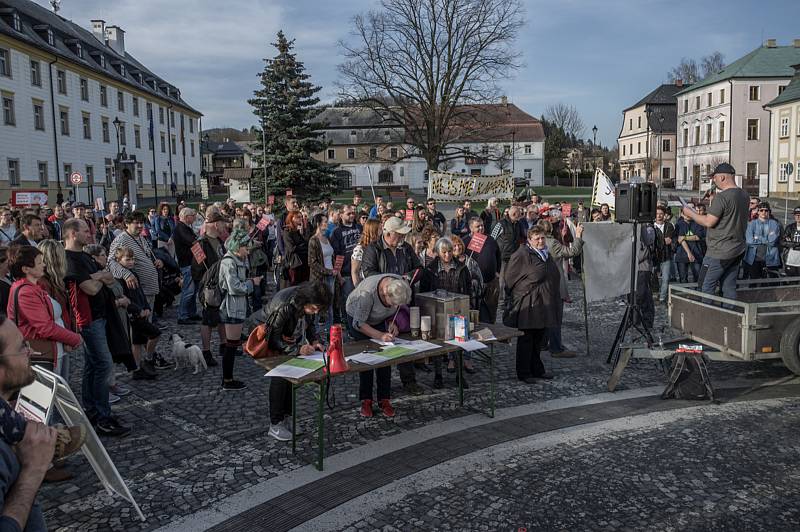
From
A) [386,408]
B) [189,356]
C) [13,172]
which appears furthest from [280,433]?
[13,172]

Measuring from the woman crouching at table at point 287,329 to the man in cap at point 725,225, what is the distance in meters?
4.63

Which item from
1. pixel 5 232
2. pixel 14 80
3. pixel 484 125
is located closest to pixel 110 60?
pixel 14 80

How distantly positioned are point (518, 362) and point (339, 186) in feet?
100

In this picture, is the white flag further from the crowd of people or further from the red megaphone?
the red megaphone

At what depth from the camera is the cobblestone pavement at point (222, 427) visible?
15.3 feet

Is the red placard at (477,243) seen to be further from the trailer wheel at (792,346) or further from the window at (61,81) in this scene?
the window at (61,81)

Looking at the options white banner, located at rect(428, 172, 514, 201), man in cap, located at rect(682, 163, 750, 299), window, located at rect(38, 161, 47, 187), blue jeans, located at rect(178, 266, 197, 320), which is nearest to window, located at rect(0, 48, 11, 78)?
window, located at rect(38, 161, 47, 187)

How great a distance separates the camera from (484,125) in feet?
126

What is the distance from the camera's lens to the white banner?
27781mm

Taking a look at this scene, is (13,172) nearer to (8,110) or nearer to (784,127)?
(8,110)

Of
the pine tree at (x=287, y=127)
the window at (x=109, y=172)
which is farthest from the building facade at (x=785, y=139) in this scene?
the window at (x=109, y=172)

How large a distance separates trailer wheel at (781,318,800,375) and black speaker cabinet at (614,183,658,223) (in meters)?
2.06

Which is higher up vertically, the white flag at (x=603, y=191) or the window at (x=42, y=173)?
Answer: the window at (x=42, y=173)

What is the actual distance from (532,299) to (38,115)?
42.3m
